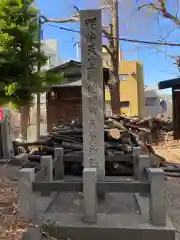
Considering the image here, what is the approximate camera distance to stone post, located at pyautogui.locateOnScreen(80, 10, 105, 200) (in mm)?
4660

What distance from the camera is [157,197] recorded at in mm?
3748

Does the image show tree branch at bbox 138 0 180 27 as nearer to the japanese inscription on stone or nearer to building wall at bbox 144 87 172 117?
the japanese inscription on stone

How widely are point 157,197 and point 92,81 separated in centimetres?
203

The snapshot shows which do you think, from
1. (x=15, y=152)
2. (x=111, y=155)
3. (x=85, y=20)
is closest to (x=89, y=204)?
(x=85, y=20)

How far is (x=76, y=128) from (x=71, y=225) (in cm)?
521

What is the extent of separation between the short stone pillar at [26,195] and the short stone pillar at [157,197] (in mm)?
1558

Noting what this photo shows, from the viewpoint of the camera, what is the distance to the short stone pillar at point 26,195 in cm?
381

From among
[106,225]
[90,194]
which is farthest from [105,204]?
[90,194]

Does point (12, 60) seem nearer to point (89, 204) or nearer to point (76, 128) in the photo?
point (76, 128)

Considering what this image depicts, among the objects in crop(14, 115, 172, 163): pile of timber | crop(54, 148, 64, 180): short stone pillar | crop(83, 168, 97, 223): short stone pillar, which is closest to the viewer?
crop(83, 168, 97, 223): short stone pillar

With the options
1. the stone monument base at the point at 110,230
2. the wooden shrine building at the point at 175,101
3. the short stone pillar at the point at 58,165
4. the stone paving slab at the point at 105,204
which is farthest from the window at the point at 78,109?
the stone monument base at the point at 110,230

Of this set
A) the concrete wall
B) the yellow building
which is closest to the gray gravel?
the yellow building

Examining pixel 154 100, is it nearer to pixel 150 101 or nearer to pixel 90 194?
pixel 150 101

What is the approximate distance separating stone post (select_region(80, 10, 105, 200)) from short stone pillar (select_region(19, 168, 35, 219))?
119 cm
